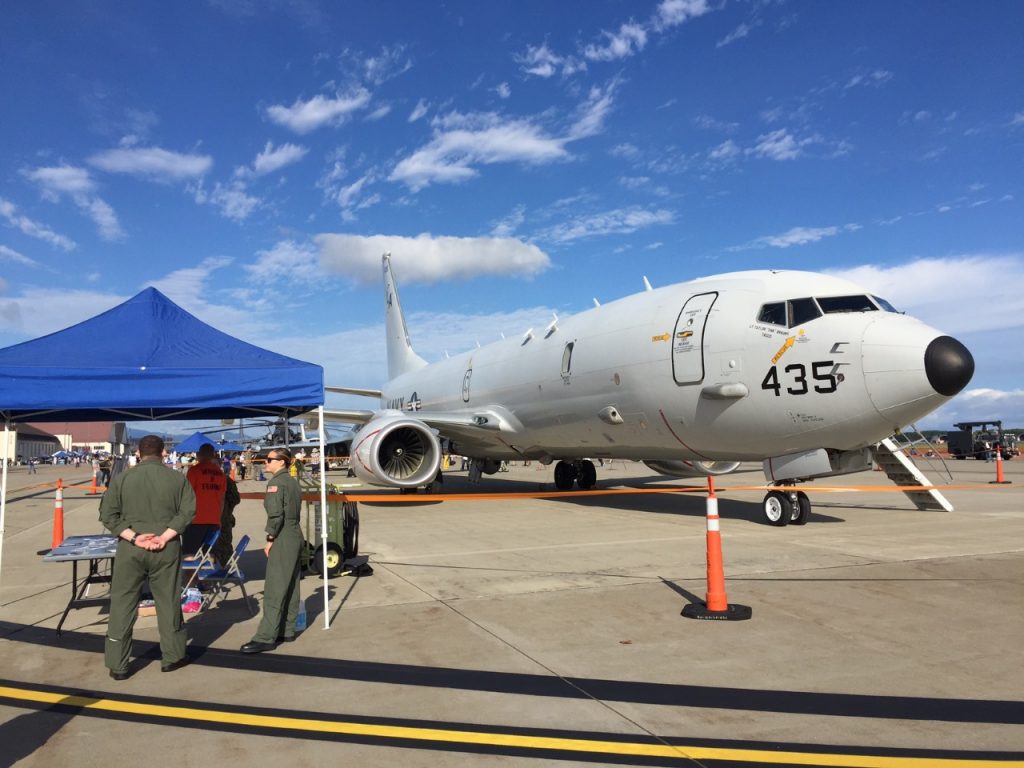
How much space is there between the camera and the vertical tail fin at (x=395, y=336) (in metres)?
29.0

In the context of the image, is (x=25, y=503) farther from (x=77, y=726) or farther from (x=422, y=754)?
(x=422, y=754)

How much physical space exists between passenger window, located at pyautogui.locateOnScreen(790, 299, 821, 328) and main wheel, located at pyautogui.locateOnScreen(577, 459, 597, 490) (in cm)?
993

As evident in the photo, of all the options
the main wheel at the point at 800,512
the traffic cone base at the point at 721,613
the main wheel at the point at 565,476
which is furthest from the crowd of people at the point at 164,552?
the main wheel at the point at 565,476

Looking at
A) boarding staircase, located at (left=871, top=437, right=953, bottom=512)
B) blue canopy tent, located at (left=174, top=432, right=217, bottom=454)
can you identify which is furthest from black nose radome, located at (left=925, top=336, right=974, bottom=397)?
blue canopy tent, located at (left=174, top=432, right=217, bottom=454)

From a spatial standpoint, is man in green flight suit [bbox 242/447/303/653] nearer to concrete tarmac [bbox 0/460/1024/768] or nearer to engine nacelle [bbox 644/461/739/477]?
concrete tarmac [bbox 0/460/1024/768]

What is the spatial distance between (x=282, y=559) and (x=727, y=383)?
7447mm

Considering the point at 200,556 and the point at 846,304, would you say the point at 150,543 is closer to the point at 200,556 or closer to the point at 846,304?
the point at 200,556

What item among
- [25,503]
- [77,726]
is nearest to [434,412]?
[25,503]

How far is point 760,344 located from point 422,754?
865 centimetres

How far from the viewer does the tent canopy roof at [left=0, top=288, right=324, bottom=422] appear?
20.5 feet

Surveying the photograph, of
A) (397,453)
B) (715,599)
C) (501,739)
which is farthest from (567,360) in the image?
(501,739)

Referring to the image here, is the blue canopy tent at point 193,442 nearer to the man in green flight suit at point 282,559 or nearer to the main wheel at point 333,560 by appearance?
the main wheel at point 333,560

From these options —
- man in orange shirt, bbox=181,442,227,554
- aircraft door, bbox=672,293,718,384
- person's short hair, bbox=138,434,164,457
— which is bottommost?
man in orange shirt, bbox=181,442,227,554

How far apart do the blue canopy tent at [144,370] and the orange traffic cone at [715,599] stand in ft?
10.8
